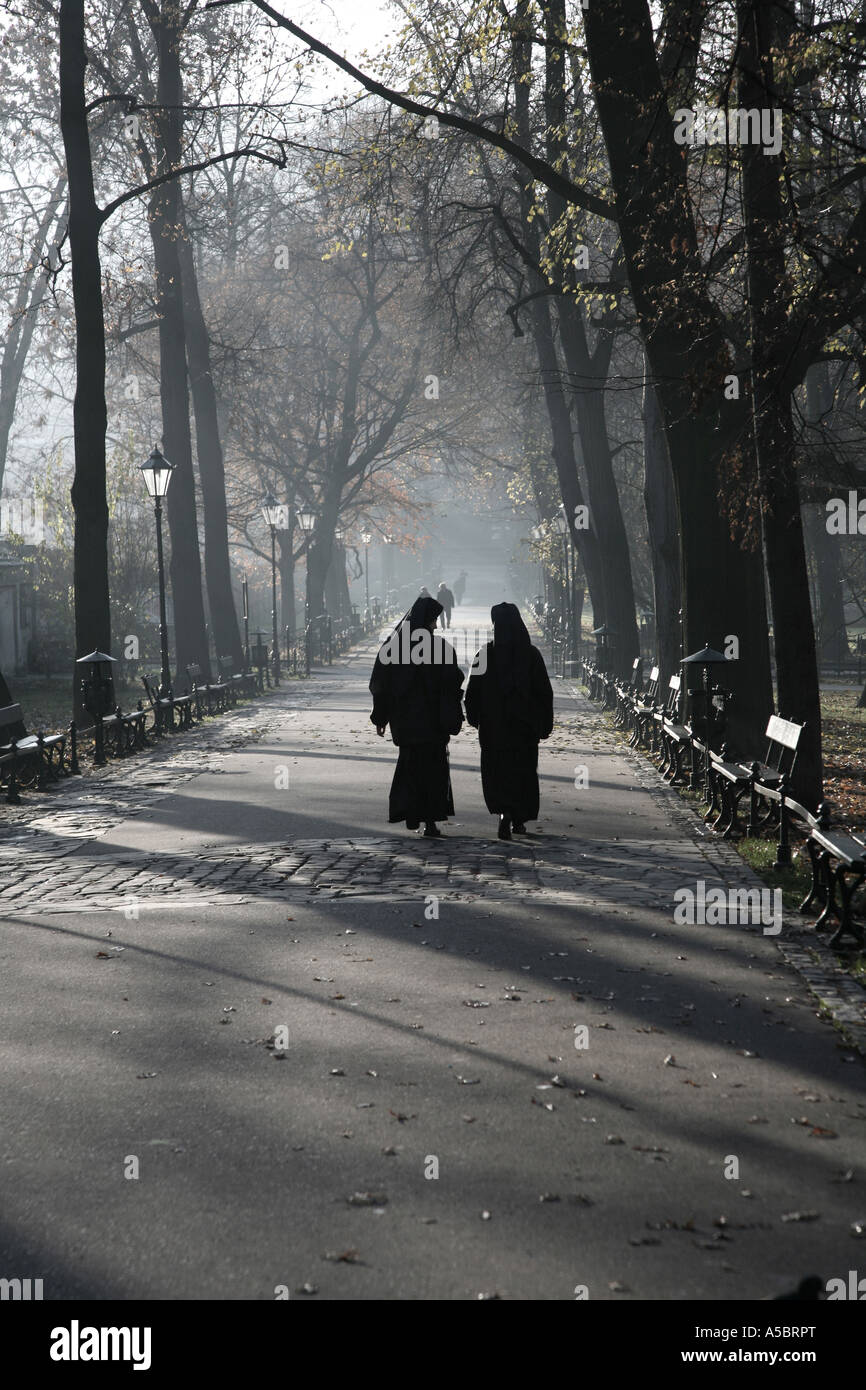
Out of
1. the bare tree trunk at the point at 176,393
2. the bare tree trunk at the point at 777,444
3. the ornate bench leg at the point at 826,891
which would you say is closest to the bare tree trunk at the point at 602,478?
the bare tree trunk at the point at 176,393

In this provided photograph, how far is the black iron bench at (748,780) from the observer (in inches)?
417

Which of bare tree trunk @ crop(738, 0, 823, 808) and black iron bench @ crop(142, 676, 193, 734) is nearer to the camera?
bare tree trunk @ crop(738, 0, 823, 808)

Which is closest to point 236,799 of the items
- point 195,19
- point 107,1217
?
point 107,1217

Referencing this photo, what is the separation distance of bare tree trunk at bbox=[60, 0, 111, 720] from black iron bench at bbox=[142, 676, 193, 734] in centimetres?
141

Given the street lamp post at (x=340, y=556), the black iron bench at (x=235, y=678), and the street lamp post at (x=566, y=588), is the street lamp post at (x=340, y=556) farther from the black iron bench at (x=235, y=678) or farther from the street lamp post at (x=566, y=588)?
the black iron bench at (x=235, y=678)

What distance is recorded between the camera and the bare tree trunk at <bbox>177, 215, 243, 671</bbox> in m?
29.5

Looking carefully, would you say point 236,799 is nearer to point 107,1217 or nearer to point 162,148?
point 107,1217

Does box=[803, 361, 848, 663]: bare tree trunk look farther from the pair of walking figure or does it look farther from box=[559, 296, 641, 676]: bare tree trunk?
the pair of walking figure

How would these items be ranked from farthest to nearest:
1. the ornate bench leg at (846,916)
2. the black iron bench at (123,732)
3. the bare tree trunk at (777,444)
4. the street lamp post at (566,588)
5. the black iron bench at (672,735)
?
the street lamp post at (566,588) < the black iron bench at (123,732) < the black iron bench at (672,735) < the bare tree trunk at (777,444) < the ornate bench leg at (846,916)

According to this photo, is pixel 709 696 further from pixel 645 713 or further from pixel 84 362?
pixel 84 362

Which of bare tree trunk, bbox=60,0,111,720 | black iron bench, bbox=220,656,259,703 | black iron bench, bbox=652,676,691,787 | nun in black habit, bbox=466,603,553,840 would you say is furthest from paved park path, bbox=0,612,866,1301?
black iron bench, bbox=220,656,259,703

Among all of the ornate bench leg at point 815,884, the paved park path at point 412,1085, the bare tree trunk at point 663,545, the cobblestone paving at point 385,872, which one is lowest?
the paved park path at point 412,1085

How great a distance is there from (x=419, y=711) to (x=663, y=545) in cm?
991

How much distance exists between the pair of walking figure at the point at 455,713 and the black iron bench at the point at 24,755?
4.30 meters
